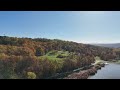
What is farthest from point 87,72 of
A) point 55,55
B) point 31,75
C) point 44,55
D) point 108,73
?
point 31,75

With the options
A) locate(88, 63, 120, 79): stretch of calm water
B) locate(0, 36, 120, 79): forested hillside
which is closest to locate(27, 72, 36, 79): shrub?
locate(0, 36, 120, 79): forested hillside

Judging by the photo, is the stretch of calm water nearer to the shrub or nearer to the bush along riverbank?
the bush along riverbank

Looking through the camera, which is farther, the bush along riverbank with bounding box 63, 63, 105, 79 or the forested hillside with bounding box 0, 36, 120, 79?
the forested hillside with bounding box 0, 36, 120, 79

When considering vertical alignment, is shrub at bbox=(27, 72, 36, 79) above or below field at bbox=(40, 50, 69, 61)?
below
